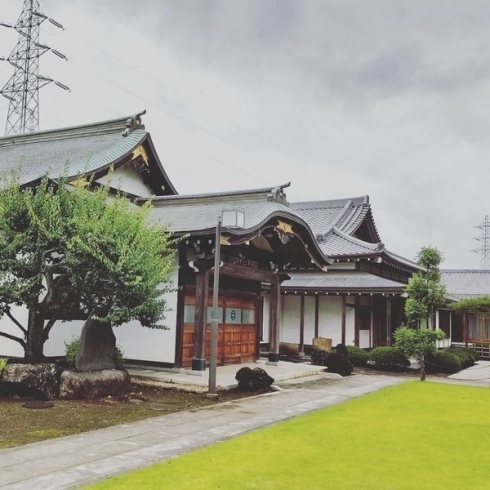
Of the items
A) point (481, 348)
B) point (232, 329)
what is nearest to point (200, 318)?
point (232, 329)

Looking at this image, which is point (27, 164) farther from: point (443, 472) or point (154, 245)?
point (443, 472)

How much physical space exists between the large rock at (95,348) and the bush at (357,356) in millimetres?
11505

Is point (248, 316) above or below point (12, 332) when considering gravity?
above

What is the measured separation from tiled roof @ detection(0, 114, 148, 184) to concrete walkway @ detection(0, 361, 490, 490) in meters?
6.99

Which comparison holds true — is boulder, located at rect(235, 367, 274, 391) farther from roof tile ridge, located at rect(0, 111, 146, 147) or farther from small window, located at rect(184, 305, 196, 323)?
roof tile ridge, located at rect(0, 111, 146, 147)

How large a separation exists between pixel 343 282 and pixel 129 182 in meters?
10.3

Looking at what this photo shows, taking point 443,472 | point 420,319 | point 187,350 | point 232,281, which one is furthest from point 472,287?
point 443,472

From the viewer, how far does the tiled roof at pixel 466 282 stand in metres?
39.7

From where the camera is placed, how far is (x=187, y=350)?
15.6 m

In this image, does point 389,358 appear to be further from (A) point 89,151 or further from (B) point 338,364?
(A) point 89,151

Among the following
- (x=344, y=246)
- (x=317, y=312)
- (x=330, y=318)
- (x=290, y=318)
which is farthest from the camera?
(x=344, y=246)

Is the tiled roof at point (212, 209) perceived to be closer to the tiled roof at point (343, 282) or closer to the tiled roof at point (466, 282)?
the tiled roof at point (343, 282)

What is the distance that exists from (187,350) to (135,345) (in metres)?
1.51

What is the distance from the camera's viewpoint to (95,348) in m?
12.2
